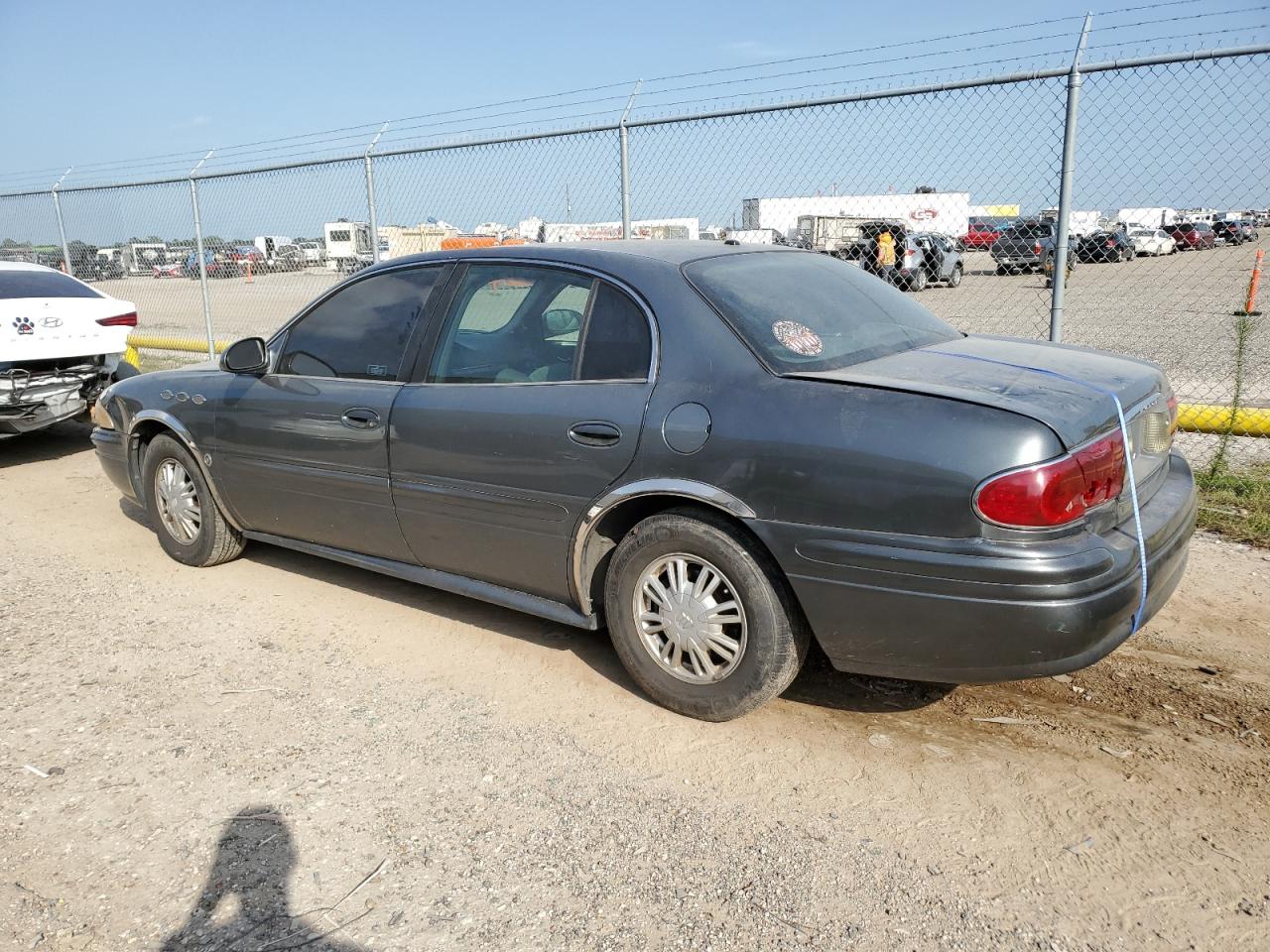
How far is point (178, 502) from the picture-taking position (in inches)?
202

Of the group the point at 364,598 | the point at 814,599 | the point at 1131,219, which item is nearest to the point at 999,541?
the point at 814,599

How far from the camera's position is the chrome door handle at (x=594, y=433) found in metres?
3.34

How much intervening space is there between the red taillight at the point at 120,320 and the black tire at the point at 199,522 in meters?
3.27

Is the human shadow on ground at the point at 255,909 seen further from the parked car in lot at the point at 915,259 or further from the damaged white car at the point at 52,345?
the damaged white car at the point at 52,345

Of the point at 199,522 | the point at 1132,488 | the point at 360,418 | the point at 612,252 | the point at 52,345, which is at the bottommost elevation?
the point at 199,522

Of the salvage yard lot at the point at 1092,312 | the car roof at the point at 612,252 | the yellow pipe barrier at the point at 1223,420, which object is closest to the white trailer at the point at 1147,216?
the salvage yard lot at the point at 1092,312

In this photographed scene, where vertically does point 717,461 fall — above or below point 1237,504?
above

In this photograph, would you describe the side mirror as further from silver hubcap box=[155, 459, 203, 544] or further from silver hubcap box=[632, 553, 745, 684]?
silver hubcap box=[632, 553, 745, 684]

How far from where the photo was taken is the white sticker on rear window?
324 cm

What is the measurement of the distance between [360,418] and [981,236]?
795 cm

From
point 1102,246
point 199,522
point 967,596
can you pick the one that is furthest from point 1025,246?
point 199,522

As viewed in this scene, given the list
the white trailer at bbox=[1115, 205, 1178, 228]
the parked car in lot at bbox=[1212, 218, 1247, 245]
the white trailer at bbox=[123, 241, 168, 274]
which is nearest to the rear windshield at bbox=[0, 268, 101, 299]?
the white trailer at bbox=[123, 241, 168, 274]

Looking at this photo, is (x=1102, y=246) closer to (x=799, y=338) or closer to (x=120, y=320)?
(x=799, y=338)

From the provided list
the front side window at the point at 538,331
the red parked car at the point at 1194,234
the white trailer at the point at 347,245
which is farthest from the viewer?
the white trailer at the point at 347,245
